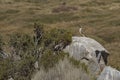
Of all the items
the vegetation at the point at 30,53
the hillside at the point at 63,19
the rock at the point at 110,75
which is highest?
the rock at the point at 110,75

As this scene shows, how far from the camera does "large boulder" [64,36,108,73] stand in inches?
944

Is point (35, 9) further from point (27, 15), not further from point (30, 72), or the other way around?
point (30, 72)

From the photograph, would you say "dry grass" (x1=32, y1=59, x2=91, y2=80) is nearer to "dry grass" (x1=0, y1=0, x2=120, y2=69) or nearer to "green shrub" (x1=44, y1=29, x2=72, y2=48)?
"green shrub" (x1=44, y1=29, x2=72, y2=48)

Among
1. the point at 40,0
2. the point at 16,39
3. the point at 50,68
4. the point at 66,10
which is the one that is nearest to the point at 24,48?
the point at 16,39

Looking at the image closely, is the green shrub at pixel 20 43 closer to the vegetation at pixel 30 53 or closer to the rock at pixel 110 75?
the vegetation at pixel 30 53

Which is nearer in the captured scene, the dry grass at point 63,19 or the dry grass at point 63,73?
the dry grass at point 63,73

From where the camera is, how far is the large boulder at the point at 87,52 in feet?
78.7

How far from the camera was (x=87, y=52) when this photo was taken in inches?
961

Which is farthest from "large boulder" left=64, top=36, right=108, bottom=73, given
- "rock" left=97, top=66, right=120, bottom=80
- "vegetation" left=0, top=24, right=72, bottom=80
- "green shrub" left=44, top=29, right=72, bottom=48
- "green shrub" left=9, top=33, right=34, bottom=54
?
"rock" left=97, top=66, right=120, bottom=80

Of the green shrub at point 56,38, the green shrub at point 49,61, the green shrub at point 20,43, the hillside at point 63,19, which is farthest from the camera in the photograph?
the hillside at point 63,19

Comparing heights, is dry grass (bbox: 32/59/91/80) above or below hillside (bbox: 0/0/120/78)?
above

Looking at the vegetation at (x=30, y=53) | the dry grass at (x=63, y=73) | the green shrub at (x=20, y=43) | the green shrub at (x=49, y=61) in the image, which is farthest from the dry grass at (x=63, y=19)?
the dry grass at (x=63, y=73)

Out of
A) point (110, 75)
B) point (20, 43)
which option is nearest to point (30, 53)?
point (20, 43)

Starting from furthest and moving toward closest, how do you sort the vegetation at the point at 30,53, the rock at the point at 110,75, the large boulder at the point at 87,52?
the large boulder at the point at 87,52 → the vegetation at the point at 30,53 → the rock at the point at 110,75
